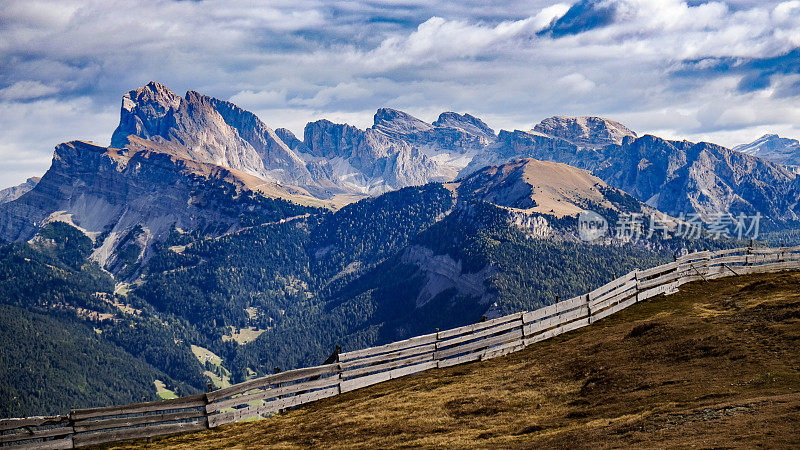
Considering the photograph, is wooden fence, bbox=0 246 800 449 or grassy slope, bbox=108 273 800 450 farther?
wooden fence, bbox=0 246 800 449

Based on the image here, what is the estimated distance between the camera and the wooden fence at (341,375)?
27.5m

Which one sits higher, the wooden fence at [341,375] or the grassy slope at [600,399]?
the wooden fence at [341,375]

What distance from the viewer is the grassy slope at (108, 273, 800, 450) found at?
764 inches

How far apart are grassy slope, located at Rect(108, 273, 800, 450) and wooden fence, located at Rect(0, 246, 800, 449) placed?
958 mm

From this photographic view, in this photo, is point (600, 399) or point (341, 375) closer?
point (600, 399)

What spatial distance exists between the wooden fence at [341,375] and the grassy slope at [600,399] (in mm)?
958

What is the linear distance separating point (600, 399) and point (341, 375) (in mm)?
14101

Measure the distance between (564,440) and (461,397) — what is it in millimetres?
8544

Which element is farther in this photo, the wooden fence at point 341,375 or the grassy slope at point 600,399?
the wooden fence at point 341,375

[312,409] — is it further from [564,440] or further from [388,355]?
[564,440]

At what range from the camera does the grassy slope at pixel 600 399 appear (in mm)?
19406

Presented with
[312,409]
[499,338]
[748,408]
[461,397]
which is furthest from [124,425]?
[748,408]

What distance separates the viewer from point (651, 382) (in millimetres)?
24844

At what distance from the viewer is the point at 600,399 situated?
24.4 metres
